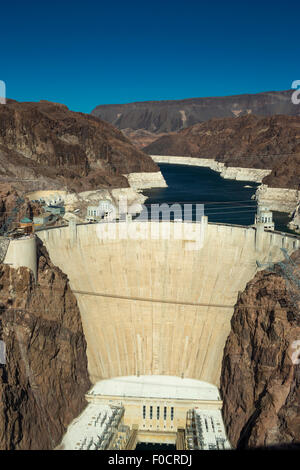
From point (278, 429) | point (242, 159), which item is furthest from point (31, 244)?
point (242, 159)

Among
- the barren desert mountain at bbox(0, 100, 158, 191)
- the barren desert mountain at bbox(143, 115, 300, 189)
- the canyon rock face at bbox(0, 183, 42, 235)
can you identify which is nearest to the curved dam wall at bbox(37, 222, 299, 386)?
the canyon rock face at bbox(0, 183, 42, 235)

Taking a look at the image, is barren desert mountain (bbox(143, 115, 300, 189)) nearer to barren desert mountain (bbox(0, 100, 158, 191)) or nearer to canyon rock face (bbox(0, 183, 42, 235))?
barren desert mountain (bbox(0, 100, 158, 191))

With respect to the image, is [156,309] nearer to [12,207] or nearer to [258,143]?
[12,207]

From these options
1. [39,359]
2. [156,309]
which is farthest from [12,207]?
[39,359]

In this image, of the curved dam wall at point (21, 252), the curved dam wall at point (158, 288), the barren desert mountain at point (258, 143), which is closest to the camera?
the curved dam wall at point (21, 252)

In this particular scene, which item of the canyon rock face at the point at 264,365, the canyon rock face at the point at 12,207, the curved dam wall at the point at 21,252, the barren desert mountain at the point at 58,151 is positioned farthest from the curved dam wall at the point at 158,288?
the barren desert mountain at the point at 58,151

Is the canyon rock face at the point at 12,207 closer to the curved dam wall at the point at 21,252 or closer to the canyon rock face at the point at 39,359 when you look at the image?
the canyon rock face at the point at 39,359

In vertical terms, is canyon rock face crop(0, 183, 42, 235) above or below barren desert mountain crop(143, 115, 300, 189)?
below
